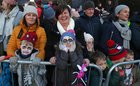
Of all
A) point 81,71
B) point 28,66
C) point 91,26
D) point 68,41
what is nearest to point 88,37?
point 91,26

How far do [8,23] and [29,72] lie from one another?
1337 millimetres

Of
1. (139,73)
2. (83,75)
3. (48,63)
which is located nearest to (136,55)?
(139,73)

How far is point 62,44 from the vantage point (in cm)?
496

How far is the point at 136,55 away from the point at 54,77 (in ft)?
5.68

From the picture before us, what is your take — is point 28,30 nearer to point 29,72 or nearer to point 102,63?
point 29,72

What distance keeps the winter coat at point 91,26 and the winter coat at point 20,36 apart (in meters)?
0.73

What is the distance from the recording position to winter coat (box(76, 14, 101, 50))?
5930 mm

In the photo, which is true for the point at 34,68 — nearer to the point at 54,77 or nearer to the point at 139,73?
the point at 54,77

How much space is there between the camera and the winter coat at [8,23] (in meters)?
6.00

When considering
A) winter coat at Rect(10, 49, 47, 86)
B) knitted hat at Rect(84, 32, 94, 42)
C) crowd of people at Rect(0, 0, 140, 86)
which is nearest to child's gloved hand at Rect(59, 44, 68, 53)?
crowd of people at Rect(0, 0, 140, 86)

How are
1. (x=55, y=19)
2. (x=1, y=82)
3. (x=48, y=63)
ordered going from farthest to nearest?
1. (x=55, y=19)
2. (x=1, y=82)
3. (x=48, y=63)

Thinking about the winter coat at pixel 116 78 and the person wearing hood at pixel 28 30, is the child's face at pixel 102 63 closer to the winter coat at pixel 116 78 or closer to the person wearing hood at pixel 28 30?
the winter coat at pixel 116 78

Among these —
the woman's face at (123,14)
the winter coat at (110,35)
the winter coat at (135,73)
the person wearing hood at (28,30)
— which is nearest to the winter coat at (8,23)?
the person wearing hood at (28,30)

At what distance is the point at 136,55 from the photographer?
608 centimetres
